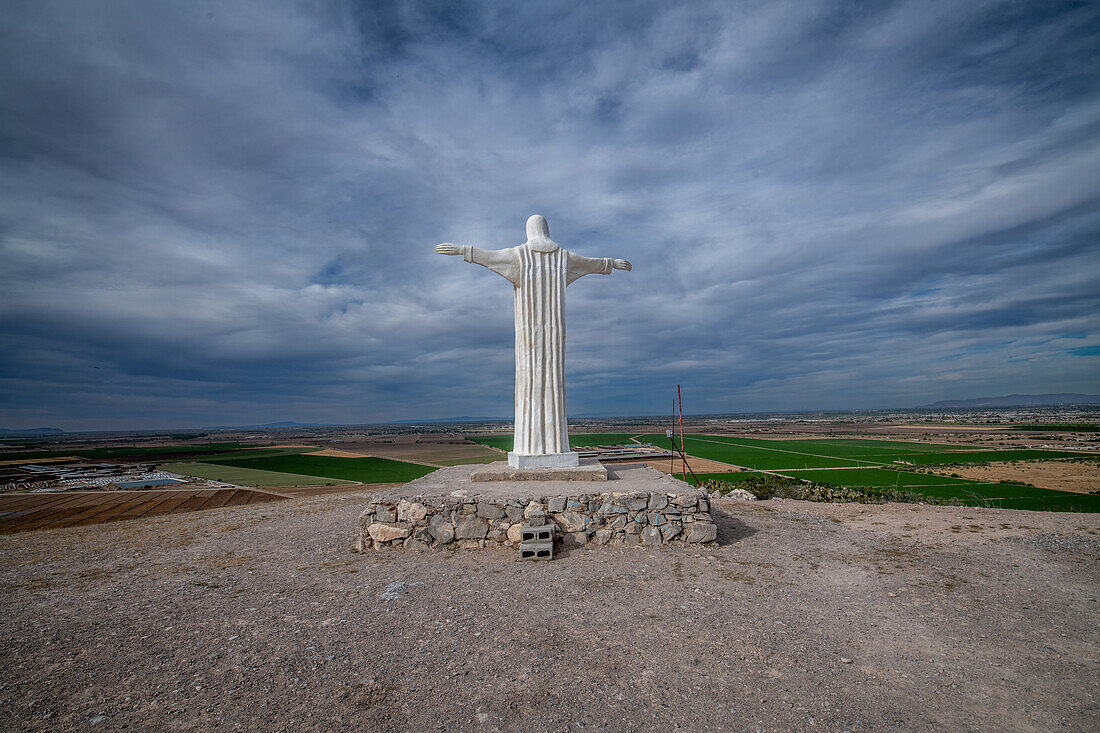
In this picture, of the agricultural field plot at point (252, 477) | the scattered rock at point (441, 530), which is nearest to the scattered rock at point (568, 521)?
the scattered rock at point (441, 530)

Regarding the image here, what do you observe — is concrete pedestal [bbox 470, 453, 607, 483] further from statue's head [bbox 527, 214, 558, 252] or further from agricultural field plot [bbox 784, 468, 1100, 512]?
agricultural field plot [bbox 784, 468, 1100, 512]

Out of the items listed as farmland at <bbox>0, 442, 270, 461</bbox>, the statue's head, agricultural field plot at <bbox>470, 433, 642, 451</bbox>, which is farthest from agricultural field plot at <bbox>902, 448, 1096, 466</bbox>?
farmland at <bbox>0, 442, 270, 461</bbox>

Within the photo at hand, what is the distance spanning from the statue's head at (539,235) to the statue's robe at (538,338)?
25 millimetres

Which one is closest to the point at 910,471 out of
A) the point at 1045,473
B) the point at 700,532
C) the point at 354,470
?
the point at 1045,473

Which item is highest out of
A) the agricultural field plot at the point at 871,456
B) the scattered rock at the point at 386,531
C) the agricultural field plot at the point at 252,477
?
the scattered rock at the point at 386,531

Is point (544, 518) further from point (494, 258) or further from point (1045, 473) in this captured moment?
point (1045, 473)

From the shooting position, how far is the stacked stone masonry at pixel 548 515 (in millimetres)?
7836

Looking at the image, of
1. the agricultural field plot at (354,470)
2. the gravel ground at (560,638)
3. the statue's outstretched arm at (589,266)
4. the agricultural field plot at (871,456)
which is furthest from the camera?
the agricultural field plot at (871,456)

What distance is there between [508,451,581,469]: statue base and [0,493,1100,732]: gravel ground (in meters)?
2.24

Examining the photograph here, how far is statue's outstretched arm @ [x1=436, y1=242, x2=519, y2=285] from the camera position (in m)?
9.66

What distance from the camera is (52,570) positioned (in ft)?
23.6

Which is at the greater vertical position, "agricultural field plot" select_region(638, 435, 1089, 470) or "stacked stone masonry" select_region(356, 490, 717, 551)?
"stacked stone masonry" select_region(356, 490, 717, 551)

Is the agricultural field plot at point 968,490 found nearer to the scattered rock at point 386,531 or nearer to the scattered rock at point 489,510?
the scattered rock at point 489,510

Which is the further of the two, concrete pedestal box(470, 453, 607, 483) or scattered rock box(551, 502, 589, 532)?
concrete pedestal box(470, 453, 607, 483)
